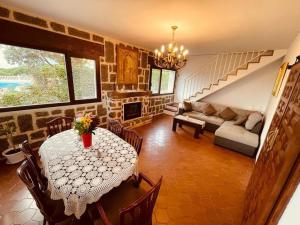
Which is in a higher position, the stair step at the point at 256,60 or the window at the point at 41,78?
the stair step at the point at 256,60

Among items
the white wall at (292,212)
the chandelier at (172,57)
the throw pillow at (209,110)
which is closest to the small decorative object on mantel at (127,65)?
the chandelier at (172,57)

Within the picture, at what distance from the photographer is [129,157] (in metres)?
1.51

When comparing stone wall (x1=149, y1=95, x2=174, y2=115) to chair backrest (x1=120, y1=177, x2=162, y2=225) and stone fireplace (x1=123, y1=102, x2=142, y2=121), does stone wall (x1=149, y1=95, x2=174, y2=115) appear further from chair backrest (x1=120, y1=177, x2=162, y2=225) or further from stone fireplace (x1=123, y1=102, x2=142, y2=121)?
chair backrest (x1=120, y1=177, x2=162, y2=225)

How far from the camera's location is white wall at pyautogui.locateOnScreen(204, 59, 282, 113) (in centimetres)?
409

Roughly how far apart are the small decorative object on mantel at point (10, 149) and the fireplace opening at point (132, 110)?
2.43 metres

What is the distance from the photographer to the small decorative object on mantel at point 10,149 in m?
2.24

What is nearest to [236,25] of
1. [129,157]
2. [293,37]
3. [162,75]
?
[293,37]

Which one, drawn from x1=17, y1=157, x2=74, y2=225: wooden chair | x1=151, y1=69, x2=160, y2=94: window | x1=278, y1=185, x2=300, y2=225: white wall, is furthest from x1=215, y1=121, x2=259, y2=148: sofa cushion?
x1=17, y1=157, x2=74, y2=225: wooden chair

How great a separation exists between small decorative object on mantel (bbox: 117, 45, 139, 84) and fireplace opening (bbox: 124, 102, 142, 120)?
2.43 feet

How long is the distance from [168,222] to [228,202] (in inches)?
38.4

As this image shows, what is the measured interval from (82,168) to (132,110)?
3045mm

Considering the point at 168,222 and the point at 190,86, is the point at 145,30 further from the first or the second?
the point at 190,86

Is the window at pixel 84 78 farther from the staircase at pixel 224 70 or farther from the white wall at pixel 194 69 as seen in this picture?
the white wall at pixel 194 69

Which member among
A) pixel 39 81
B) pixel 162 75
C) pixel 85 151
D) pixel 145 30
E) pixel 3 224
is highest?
pixel 145 30
